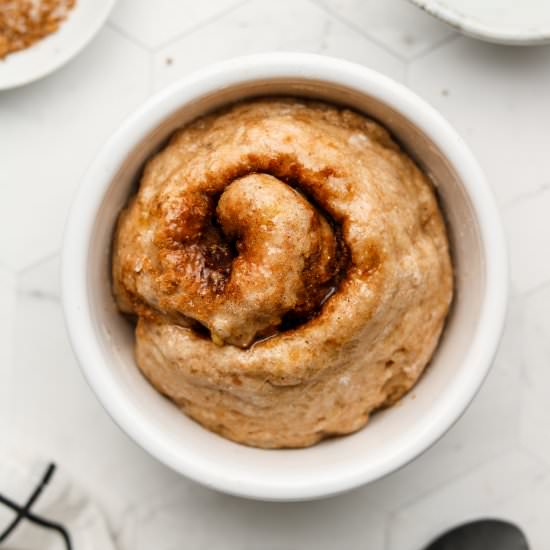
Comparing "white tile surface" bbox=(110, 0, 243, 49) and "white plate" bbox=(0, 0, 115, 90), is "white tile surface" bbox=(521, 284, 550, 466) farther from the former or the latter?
"white plate" bbox=(0, 0, 115, 90)

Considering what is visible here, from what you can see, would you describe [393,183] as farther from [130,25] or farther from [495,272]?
[130,25]

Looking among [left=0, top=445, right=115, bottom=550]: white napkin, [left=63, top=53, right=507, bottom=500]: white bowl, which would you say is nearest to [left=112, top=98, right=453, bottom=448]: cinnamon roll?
[left=63, top=53, right=507, bottom=500]: white bowl

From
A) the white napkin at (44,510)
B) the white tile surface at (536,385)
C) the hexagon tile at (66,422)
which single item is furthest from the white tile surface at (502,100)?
the white napkin at (44,510)

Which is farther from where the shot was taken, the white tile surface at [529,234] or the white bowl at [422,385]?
the white tile surface at [529,234]

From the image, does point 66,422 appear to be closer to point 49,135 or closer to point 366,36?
point 49,135

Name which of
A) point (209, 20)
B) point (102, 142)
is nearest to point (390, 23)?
point (209, 20)

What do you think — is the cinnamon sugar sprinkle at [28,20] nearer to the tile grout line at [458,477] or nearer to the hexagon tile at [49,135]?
the hexagon tile at [49,135]

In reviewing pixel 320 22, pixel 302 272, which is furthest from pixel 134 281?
pixel 320 22
